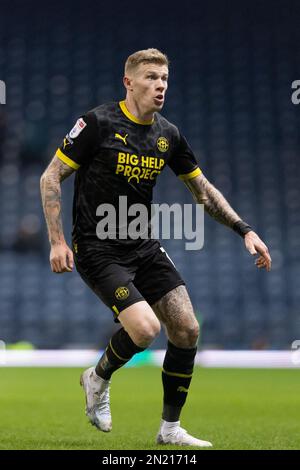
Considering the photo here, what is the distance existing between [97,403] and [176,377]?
1.64 feet

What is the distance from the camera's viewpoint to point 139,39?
2006 centimetres

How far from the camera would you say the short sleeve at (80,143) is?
5.08m

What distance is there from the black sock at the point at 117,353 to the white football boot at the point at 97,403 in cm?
5

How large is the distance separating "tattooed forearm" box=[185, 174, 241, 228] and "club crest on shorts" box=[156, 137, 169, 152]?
0.38m

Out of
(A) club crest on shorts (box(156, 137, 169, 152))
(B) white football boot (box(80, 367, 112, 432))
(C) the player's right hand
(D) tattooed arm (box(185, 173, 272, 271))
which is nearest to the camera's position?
(C) the player's right hand

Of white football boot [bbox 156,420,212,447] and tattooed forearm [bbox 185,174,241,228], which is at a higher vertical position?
tattooed forearm [bbox 185,174,241,228]

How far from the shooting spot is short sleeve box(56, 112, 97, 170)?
5.08m

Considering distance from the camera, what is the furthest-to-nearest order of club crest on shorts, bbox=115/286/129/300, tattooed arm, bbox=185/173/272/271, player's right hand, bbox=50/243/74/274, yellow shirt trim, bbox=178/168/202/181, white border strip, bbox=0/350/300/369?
1. white border strip, bbox=0/350/300/369
2. yellow shirt trim, bbox=178/168/202/181
3. tattooed arm, bbox=185/173/272/271
4. club crest on shorts, bbox=115/286/129/300
5. player's right hand, bbox=50/243/74/274

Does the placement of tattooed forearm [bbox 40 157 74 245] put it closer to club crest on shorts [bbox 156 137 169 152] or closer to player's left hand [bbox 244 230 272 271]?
club crest on shorts [bbox 156 137 169 152]

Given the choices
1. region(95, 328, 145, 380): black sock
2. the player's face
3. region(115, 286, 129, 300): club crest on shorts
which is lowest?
region(95, 328, 145, 380): black sock

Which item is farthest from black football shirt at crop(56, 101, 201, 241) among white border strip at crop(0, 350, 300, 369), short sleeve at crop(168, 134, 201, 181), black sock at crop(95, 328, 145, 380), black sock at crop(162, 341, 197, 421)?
white border strip at crop(0, 350, 300, 369)

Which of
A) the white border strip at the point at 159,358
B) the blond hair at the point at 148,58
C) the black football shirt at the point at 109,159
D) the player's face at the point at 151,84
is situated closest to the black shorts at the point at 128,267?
the black football shirt at the point at 109,159

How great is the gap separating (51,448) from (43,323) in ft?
38.2

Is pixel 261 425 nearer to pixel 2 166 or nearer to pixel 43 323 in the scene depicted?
pixel 43 323
